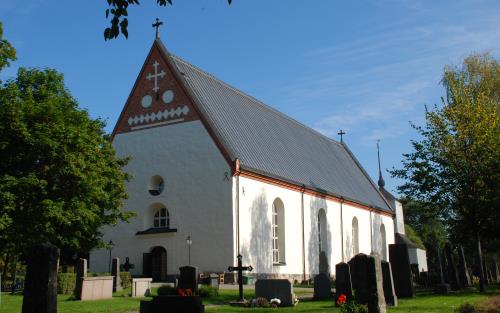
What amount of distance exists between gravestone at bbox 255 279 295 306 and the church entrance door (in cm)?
1265

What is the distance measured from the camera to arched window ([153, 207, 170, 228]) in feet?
98.7

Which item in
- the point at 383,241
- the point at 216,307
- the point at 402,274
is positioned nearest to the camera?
the point at 216,307

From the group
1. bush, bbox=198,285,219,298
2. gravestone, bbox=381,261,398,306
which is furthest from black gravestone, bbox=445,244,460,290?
bush, bbox=198,285,219,298

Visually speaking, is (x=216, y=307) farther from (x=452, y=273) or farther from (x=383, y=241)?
(x=383, y=241)

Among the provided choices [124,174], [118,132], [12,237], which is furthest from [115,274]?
[118,132]

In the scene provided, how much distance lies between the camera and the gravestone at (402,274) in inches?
786

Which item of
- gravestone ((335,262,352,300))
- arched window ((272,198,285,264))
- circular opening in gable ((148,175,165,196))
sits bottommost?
gravestone ((335,262,352,300))

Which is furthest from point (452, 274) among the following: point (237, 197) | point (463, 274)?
point (237, 197)

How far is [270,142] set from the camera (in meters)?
34.9

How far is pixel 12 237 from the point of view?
22.6 m

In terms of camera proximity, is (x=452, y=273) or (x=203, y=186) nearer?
(x=452, y=273)

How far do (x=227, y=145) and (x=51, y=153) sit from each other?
369 inches

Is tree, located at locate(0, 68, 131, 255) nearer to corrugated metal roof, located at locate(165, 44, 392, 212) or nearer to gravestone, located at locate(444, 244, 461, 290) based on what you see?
corrugated metal roof, located at locate(165, 44, 392, 212)

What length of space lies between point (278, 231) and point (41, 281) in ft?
77.4
